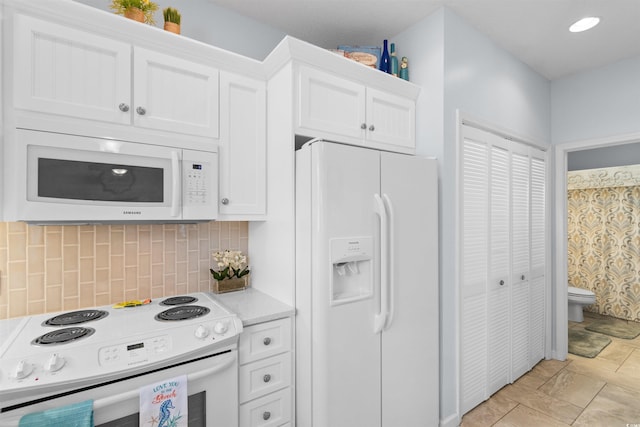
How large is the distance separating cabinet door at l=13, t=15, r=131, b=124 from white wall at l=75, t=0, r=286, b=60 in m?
0.51

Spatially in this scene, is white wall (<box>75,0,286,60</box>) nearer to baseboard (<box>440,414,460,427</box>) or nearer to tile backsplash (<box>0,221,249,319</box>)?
tile backsplash (<box>0,221,249,319</box>)

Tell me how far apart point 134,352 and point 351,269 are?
107cm

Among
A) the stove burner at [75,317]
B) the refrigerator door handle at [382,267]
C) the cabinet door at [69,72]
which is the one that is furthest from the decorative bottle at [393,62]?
the stove burner at [75,317]

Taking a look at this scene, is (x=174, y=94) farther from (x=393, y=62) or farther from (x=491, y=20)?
(x=491, y=20)

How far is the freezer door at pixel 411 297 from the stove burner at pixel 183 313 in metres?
1.01

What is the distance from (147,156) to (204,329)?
35.3 inches

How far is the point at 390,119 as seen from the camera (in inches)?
86.4

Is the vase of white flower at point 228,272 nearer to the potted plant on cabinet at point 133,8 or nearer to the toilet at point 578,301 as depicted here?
the potted plant on cabinet at point 133,8

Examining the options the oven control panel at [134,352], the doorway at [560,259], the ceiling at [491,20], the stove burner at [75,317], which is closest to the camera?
the oven control panel at [134,352]

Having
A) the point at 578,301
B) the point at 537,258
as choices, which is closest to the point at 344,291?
the point at 537,258

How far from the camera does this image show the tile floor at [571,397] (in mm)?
2293

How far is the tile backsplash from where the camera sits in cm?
159

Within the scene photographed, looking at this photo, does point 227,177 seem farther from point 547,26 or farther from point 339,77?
point 547,26

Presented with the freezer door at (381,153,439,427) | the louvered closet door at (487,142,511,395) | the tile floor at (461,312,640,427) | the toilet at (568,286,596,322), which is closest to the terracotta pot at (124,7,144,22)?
the freezer door at (381,153,439,427)
